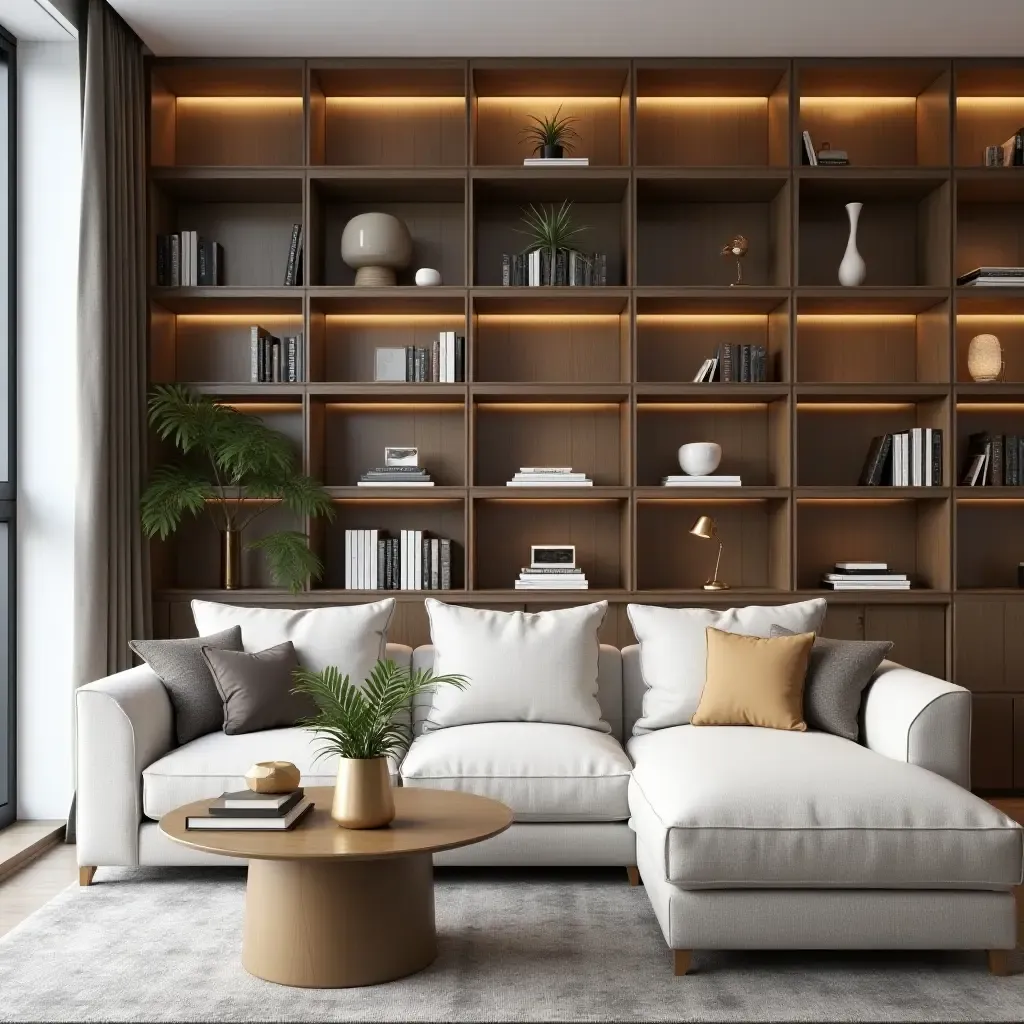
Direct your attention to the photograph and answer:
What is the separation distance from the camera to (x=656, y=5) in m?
4.34

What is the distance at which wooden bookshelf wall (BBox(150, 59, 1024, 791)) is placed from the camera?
16.4 feet

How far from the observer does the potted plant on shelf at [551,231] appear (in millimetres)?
4905

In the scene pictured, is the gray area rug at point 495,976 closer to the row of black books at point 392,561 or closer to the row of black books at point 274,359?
the row of black books at point 392,561

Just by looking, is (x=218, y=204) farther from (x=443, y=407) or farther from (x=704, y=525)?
(x=704, y=525)

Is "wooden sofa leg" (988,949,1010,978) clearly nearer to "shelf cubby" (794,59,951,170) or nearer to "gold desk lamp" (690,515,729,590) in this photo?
"gold desk lamp" (690,515,729,590)

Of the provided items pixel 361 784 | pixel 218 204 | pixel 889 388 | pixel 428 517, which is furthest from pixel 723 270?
pixel 361 784

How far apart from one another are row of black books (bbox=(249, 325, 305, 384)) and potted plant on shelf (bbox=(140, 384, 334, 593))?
20cm

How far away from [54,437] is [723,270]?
2.98 metres

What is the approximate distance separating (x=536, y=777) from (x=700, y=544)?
200 centimetres

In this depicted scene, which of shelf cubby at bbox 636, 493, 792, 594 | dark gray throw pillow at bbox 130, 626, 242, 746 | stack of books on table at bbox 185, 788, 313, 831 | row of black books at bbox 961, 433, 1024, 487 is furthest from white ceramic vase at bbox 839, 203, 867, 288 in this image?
stack of books on table at bbox 185, 788, 313, 831

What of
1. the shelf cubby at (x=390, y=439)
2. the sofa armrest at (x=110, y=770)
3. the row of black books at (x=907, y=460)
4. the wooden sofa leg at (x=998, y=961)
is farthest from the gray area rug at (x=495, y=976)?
the row of black books at (x=907, y=460)

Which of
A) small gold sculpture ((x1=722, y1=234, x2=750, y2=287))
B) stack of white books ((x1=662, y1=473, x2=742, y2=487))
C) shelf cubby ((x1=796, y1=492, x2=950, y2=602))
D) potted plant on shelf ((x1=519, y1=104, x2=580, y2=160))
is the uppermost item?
potted plant on shelf ((x1=519, y1=104, x2=580, y2=160))

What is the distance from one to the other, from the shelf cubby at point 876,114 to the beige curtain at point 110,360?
9.25ft

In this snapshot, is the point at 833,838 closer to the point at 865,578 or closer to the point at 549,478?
the point at 865,578
